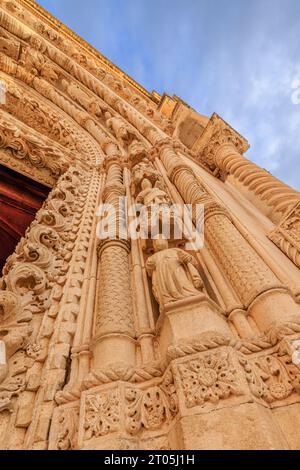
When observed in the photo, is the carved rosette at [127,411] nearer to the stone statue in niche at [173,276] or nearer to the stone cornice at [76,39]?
the stone statue in niche at [173,276]

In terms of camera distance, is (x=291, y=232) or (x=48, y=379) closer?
(x=48, y=379)

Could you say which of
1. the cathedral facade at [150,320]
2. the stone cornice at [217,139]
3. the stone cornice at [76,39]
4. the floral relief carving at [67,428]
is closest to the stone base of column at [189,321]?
the cathedral facade at [150,320]

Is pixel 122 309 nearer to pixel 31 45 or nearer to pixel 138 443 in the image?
pixel 138 443

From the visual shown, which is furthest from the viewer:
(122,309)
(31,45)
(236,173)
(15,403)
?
(31,45)

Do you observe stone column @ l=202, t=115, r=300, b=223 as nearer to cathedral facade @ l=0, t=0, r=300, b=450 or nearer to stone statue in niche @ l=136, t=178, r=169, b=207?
cathedral facade @ l=0, t=0, r=300, b=450

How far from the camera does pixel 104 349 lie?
130 cm

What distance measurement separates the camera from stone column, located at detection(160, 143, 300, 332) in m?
1.31

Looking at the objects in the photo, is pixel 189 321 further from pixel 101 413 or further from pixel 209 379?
pixel 101 413

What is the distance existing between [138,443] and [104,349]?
433 millimetres

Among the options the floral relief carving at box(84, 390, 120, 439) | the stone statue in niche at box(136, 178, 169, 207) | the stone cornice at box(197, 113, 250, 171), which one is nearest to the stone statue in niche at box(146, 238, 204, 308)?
the floral relief carving at box(84, 390, 120, 439)

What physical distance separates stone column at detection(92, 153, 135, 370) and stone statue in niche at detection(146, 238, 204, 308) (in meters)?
0.22

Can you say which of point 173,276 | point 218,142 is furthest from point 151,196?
point 218,142

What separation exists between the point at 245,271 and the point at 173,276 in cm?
45

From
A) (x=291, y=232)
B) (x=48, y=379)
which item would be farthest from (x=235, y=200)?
(x=48, y=379)
